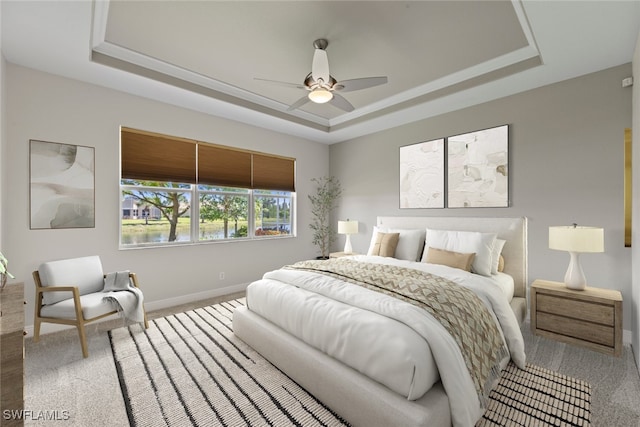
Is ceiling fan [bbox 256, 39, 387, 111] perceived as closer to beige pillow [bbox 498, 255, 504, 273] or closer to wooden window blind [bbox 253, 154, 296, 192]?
wooden window blind [bbox 253, 154, 296, 192]

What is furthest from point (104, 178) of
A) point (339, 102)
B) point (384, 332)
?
point (384, 332)

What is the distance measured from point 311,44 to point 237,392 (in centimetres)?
310

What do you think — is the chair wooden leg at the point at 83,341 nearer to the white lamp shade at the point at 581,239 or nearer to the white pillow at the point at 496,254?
the white pillow at the point at 496,254

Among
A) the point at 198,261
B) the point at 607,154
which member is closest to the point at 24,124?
the point at 198,261

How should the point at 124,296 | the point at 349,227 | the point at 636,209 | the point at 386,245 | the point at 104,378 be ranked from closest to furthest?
the point at 104,378
the point at 636,209
the point at 124,296
the point at 386,245
the point at 349,227

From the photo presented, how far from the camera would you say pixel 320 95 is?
266cm

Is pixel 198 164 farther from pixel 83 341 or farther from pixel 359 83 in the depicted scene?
pixel 359 83

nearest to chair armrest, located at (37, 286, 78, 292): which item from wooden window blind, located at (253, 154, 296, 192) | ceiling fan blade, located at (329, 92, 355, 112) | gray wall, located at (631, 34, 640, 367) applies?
wooden window blind, located at (253, 154, 296, 192)

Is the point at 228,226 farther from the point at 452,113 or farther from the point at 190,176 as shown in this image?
the point at 452,113

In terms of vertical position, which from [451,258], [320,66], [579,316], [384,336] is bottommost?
[579,316]

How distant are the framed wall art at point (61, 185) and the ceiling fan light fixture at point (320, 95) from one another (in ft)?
8.61

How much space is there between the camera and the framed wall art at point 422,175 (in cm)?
402

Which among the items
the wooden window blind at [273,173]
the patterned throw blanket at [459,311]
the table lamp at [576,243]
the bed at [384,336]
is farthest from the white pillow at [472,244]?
the wooden window blind at [273,173]

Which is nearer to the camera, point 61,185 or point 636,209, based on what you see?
point 636,209
